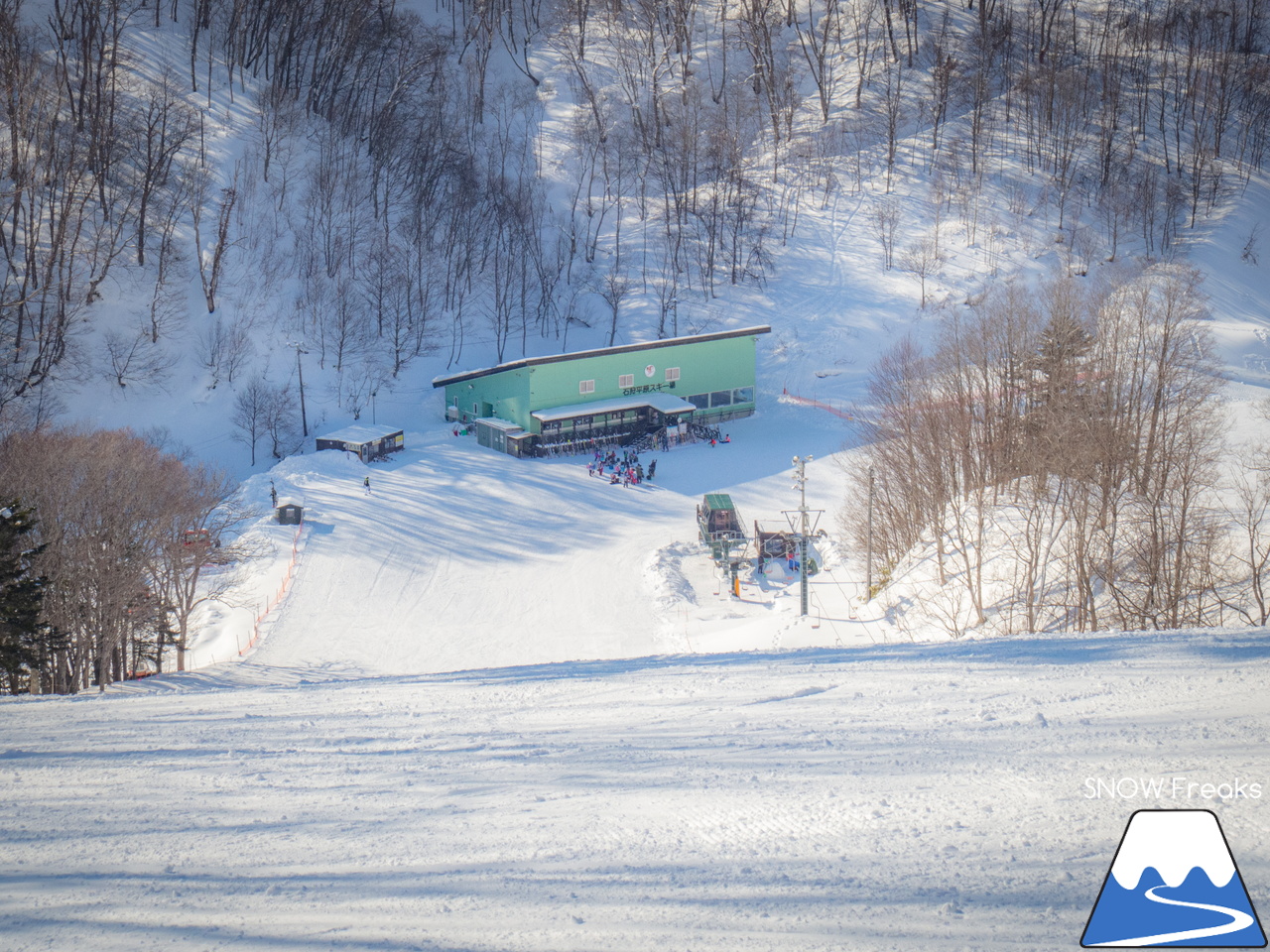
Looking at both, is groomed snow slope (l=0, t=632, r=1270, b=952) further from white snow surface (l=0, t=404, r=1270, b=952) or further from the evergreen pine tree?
the evergreen pine tree

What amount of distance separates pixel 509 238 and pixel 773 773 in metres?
48.9

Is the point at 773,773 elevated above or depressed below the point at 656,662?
above

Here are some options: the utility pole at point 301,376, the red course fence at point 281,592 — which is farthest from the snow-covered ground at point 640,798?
the utility pole at point 301,376

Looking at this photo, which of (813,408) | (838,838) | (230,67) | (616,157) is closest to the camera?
(838,838)

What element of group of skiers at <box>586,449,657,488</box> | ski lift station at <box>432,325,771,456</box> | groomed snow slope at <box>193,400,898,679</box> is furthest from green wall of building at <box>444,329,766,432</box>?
group of skiers at <box>586,449,657,488</box>

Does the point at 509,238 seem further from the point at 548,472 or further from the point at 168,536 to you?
the point at 168,536

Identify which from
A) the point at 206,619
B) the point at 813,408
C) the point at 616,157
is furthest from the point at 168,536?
the point at 616,157

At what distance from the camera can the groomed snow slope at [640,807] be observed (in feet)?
13.3

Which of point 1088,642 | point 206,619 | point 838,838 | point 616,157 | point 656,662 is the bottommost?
point 206,619

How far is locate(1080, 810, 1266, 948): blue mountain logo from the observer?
11.9ft

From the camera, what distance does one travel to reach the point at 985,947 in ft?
12.3

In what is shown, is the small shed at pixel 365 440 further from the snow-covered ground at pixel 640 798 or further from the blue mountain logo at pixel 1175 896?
the blue mountain logo at pixel 1175 896

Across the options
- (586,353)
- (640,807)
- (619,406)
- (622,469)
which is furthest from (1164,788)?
(586,353)

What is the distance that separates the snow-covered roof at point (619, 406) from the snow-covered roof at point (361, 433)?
6.26 metres
